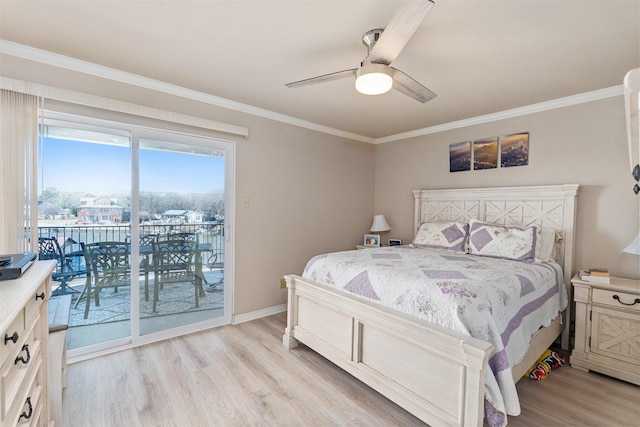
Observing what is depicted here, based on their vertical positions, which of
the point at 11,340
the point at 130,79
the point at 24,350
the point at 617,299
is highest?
the point at 130,79

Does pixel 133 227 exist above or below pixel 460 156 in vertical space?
below

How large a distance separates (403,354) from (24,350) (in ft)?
5.96

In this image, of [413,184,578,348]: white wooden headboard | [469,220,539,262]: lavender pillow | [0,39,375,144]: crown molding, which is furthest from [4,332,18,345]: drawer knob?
[413,184,578,348]: white wooden headboard

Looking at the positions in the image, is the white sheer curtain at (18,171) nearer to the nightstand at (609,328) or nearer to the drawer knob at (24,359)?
the drawer knob at (24,359)

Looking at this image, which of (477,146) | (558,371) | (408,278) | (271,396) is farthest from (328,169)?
(558,371)

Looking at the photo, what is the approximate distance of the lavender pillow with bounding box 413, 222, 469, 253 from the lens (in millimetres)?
3273

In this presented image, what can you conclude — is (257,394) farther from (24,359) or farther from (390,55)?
(390,55)

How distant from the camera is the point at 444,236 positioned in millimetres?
3395

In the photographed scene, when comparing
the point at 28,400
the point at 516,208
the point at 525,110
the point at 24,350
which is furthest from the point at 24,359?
the point at 525,110

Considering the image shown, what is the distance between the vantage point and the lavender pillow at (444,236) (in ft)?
10.7

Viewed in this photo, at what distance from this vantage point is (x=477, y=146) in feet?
11.8

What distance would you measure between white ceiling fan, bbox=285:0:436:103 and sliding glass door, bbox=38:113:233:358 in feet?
5.31

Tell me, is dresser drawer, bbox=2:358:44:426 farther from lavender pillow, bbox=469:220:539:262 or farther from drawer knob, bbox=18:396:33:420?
lavender pillow, bbox=469:220:539:262

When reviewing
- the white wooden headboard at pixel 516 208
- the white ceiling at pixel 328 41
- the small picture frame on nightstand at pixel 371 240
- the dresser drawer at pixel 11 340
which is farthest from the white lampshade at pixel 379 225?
the dresser drawer at pixel 11 340
